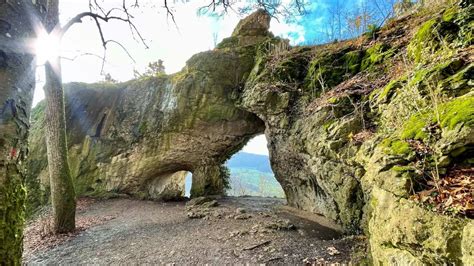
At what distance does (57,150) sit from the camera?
649 cm

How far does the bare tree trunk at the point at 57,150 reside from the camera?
6.36 m

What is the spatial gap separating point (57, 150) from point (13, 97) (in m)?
6.35

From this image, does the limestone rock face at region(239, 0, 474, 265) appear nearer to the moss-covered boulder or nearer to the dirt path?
the moss-covered boulder

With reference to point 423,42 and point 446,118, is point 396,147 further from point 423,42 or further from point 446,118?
point 423,42

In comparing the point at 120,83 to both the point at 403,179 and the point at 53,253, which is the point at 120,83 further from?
the point at 403,179

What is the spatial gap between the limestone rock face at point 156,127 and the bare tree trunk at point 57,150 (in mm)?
4538

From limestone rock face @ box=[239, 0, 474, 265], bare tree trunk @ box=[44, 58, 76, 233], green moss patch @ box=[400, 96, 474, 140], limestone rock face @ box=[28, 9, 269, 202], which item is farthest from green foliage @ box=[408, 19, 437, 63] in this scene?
bare tree trunk @ box=[44, 58, 76, 233]

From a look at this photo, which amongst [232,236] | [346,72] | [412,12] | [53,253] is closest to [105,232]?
[53,253]

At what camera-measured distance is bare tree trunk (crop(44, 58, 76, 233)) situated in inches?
250

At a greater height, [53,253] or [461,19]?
[461,19]

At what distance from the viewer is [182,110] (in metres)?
10.5

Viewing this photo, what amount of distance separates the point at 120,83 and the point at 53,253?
29.5 ft

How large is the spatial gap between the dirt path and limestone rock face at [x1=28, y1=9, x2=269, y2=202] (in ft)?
13.4

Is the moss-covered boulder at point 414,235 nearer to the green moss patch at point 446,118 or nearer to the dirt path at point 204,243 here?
the green moss patch at point 446,118
